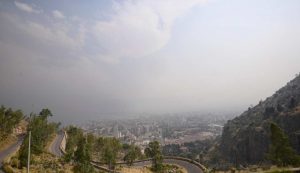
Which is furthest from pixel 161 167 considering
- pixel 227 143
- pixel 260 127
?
pixel 227 143

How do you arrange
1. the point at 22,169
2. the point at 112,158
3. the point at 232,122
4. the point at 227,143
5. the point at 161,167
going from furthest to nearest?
the point at 232,122, the point at 227,143, the point at 161,167, the point at 112,158, the point at 22,169

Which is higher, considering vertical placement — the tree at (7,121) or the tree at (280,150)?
the tree at (7,121)

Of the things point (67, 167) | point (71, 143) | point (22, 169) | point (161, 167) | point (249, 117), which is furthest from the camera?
point (249, 117)

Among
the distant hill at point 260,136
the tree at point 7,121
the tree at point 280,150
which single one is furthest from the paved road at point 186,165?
the distant hill at point 260,136

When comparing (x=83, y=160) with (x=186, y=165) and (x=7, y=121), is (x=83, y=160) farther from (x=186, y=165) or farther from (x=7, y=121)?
(x=7, y=121)

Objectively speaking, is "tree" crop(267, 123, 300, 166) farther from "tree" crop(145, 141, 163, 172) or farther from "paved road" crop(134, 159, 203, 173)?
"tree" crop(145, 141, 163, 172)

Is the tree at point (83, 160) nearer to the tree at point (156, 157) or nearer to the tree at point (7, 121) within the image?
the tree at point (156, 157)

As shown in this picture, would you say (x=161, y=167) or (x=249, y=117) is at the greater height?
(x=249, y=117)

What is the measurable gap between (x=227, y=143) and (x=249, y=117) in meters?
22.8

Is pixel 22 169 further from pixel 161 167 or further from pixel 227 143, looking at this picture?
pixel 227 143

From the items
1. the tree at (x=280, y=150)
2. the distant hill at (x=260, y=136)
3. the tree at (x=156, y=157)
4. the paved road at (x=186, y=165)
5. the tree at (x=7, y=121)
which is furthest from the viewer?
the distant hill at (x=260, y=136)

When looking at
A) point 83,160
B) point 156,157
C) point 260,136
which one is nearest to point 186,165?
point 156,157

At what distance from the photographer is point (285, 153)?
1469 inches

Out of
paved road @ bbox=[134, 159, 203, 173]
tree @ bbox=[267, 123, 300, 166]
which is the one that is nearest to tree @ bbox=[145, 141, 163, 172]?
paved road @ bbox=[134, 159, 203, 173]
